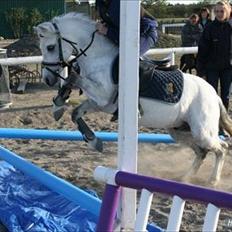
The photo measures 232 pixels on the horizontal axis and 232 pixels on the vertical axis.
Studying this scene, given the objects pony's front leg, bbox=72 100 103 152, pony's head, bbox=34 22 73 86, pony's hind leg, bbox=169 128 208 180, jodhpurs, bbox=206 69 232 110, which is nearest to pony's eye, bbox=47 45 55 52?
pony's head, bbox=34 22 73 86

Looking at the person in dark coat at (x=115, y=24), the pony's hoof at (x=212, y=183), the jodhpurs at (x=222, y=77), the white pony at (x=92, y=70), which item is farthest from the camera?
the jodhpurs at (x=222, y=77)

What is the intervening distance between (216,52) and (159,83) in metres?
2.22

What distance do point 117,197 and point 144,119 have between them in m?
2.65

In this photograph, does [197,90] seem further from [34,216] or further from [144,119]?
[34,216]

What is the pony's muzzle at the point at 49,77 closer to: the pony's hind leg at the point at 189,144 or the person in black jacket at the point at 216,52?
the pony's hind leg at the point at 189,144

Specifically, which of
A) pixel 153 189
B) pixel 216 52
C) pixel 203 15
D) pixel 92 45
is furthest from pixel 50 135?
pixel 203 15

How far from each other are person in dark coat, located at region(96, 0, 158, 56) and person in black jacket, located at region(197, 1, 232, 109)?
209 cm

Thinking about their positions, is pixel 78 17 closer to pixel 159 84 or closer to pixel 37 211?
pixel 159 84

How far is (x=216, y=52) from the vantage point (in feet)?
23.4

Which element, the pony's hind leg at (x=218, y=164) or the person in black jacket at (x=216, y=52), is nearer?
the pony's hind leg at (x=218, y=164)

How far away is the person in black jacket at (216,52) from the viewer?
7027 millimetres

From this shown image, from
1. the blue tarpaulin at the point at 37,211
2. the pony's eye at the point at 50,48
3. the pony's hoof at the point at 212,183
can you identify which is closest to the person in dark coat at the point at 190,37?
the pony's hoof at the point at 212,183

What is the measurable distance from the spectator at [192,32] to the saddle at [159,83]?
6505 mm

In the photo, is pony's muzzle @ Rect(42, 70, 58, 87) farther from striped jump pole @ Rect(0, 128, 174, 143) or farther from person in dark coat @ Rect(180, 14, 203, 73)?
person in dark coat @ Rect(180, 14, 203, 73)
